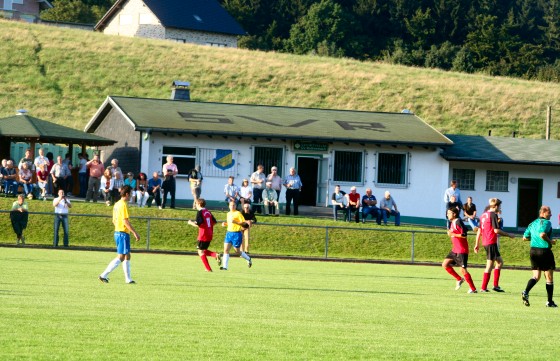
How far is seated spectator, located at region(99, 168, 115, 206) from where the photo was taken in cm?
3762

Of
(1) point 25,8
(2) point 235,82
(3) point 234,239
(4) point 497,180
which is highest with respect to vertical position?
(1) point 25,8

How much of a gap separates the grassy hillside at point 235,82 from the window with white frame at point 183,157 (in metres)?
20.5

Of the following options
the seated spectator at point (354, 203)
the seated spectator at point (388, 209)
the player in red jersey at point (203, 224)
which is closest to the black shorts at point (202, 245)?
the player in red jersey at point (203, 224)

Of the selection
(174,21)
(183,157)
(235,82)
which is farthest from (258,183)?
(174,21)

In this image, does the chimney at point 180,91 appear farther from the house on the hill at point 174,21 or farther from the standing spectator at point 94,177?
the house on the hill at point 174,21

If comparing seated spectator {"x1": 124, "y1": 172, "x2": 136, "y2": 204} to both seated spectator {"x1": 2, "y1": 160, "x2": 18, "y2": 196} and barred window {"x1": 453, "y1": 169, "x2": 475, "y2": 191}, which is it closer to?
seated spectator {"x1": 2, "y1": 160, "x2": 18, "y2": 196}

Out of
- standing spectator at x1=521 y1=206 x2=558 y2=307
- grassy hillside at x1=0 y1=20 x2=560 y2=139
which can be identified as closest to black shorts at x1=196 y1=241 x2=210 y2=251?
standing spectator at x1=521 y1=206 x2=558 y2=307

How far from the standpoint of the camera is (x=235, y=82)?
7319 cm

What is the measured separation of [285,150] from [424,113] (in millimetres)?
27385

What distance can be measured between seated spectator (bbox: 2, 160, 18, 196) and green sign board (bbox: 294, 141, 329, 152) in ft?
38.5

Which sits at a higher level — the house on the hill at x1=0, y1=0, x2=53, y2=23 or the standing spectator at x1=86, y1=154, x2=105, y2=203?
the house on the hill at x1=0, y1=0, x2=53, y2=23

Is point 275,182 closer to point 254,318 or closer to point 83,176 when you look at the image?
point 83,176

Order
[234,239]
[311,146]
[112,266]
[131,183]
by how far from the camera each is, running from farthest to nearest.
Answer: [311,146], [131,183], [234,239], [112,266]

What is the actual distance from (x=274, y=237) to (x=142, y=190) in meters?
5.38
